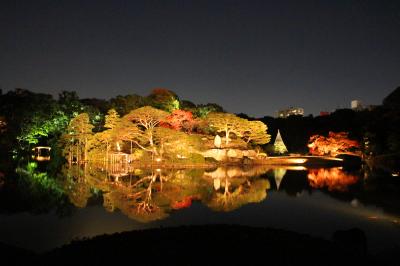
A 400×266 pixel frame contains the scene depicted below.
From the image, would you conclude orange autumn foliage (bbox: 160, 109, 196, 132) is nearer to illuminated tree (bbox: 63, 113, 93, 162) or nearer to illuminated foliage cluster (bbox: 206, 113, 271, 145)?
illuminated foliage cluster (bbox: 206, 113, 271, 145)

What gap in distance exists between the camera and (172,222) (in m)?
9.99

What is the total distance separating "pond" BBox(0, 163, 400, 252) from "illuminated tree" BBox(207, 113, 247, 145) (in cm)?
1556

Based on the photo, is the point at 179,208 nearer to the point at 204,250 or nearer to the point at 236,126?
the point at 204,250

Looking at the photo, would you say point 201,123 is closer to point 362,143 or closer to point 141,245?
point 362,143

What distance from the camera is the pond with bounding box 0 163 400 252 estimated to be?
9.21 m

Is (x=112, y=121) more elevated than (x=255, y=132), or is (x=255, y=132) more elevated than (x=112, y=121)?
(x=112, y=121)

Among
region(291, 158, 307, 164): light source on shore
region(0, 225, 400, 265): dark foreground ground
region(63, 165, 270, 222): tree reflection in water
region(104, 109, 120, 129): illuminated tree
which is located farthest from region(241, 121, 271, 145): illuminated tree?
region(0, 225, 400, 265): dark foreground ground

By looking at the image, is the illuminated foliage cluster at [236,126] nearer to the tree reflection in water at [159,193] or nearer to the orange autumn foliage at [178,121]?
the orange autumn foliage at [178,121]

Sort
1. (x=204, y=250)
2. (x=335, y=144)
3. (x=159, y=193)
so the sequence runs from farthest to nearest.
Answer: (x=335, y=144) < (x=159, y=193) < (x=204, y=250)

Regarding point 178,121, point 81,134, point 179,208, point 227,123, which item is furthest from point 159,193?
point 81,134

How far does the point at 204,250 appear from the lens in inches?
208

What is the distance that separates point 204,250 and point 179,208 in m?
6.73

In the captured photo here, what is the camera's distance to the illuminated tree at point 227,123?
33656mm

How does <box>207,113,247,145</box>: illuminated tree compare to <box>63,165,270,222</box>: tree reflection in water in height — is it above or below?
above
